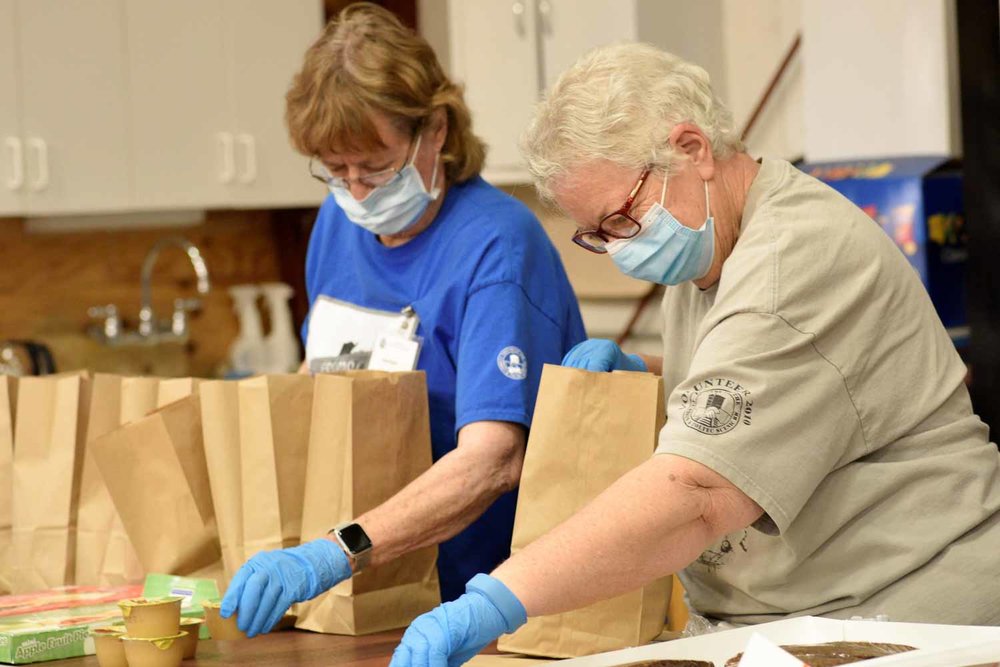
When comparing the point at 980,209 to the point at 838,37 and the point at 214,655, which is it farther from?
the point at 214,655

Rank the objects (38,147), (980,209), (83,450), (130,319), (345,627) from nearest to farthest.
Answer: (345,627)
(83,450)
(980,209)
(38,147)
(130,319)

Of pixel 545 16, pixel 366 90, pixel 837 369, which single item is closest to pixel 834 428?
pixel 837 369

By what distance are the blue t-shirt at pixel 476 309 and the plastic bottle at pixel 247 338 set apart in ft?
6.61

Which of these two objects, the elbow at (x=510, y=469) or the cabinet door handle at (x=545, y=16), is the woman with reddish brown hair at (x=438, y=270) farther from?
the cabinet door handle at (x=545, y=16)

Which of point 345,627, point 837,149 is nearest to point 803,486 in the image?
point 345,627

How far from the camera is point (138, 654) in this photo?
126 cm

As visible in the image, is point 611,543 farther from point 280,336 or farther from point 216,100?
point 280,336

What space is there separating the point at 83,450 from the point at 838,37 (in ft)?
6.32

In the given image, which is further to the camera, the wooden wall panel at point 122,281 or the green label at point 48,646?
the wooden wall panel at point 122,281

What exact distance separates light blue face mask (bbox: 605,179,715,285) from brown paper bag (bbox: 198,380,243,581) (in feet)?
1.65

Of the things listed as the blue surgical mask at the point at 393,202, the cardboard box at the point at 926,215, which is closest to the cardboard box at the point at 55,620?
the blue surgical mask at the point at 393,202

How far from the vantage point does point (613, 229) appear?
1.34 meters

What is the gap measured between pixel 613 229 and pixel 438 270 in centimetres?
42

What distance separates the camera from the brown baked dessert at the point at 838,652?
104 centimetres
